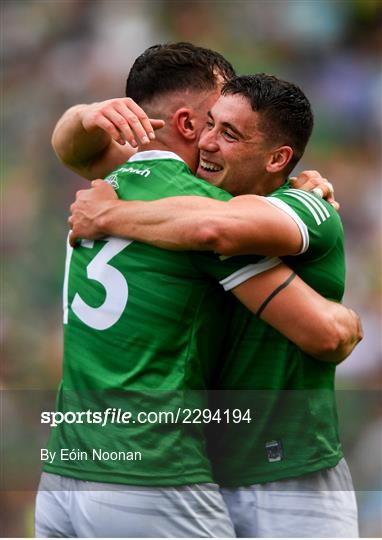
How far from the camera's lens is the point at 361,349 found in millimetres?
6383

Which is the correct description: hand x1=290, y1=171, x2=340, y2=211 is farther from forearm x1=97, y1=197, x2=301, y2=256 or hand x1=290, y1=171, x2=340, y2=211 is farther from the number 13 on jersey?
the number 13 on jersey

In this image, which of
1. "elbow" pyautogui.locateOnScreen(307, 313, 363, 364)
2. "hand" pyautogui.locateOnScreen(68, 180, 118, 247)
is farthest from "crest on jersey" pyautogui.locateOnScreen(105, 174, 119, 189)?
"elbow" pyautogui.locateOnScreen(307, 313, 363, 364)

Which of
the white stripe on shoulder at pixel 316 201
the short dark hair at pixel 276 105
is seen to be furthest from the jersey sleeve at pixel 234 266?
the short dark hair at pixel 276 105

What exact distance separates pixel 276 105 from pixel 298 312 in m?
0.64

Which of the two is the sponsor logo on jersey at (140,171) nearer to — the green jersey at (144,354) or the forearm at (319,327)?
the green jersey at (144,354)

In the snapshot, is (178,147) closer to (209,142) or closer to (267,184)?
(209,142)

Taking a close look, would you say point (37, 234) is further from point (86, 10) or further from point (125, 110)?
point (125, 110)

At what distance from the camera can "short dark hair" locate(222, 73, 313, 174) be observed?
2.67 meters

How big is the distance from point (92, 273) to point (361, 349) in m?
4.14

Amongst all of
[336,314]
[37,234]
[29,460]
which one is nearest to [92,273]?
[336,314]

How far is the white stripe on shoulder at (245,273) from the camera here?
237 centimetres

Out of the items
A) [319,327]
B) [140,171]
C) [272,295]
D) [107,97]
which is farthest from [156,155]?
[107,97]

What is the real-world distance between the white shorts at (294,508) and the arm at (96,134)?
1003 millimetres

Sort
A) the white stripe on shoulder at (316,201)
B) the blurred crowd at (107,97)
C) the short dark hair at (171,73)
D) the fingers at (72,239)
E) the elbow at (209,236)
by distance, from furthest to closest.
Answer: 1. the blurred crowd at (107,97)
2. the short dark hair at (171,73)
3. the fingers at (72,239)
4. the white stripe on shoulder at (316,201)
5. the elbow at (209,236)
